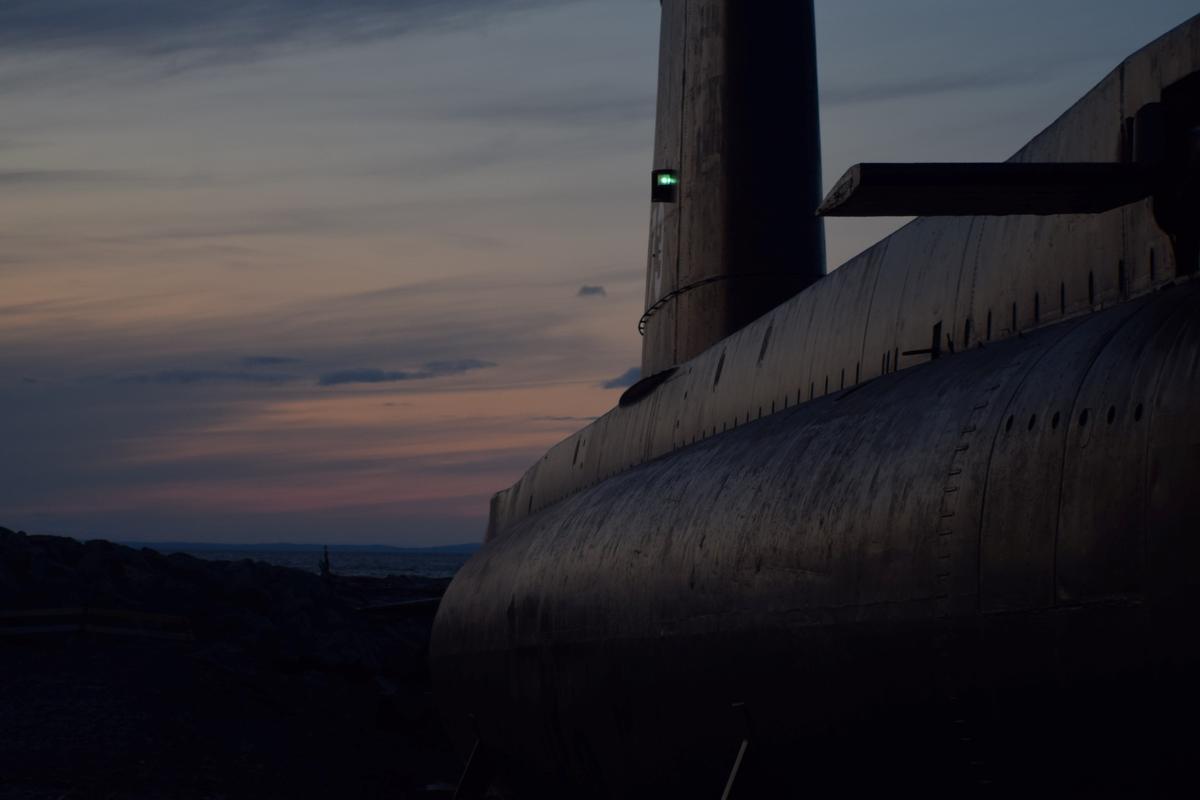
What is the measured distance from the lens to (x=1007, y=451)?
20.8ft

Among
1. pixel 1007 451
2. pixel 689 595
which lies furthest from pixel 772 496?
pixel 1007 451

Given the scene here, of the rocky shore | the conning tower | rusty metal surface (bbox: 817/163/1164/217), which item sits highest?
the conning tower

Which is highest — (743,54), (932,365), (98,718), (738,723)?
A: (743,54)

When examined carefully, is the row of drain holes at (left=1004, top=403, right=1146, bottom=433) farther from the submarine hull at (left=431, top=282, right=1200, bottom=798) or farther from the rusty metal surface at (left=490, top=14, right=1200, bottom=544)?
the rusty metal surface at (left=490, top=14, right=1200, bottom=544)

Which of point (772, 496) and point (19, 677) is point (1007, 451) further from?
point (19, 677)

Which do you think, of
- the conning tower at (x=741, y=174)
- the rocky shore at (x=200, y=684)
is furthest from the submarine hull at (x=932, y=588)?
the rocky shore at (x=200, y=684)

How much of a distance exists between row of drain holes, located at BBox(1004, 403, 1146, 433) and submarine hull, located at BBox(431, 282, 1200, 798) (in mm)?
17

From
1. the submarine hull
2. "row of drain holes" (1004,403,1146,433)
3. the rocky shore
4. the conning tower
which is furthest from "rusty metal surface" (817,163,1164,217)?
the rocky shore

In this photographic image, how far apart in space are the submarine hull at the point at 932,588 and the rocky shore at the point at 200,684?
7197 mm

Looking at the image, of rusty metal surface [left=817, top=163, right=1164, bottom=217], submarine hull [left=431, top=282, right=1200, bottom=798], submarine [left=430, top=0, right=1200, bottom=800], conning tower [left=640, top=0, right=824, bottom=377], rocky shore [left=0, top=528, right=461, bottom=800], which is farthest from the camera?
rocky shore [left=0, top=528, right=461, bottom=800]

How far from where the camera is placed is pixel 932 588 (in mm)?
6531

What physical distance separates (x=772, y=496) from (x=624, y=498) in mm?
3594

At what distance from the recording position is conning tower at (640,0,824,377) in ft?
49.0

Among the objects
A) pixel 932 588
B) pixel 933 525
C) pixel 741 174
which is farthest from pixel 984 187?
pixel 741 174
